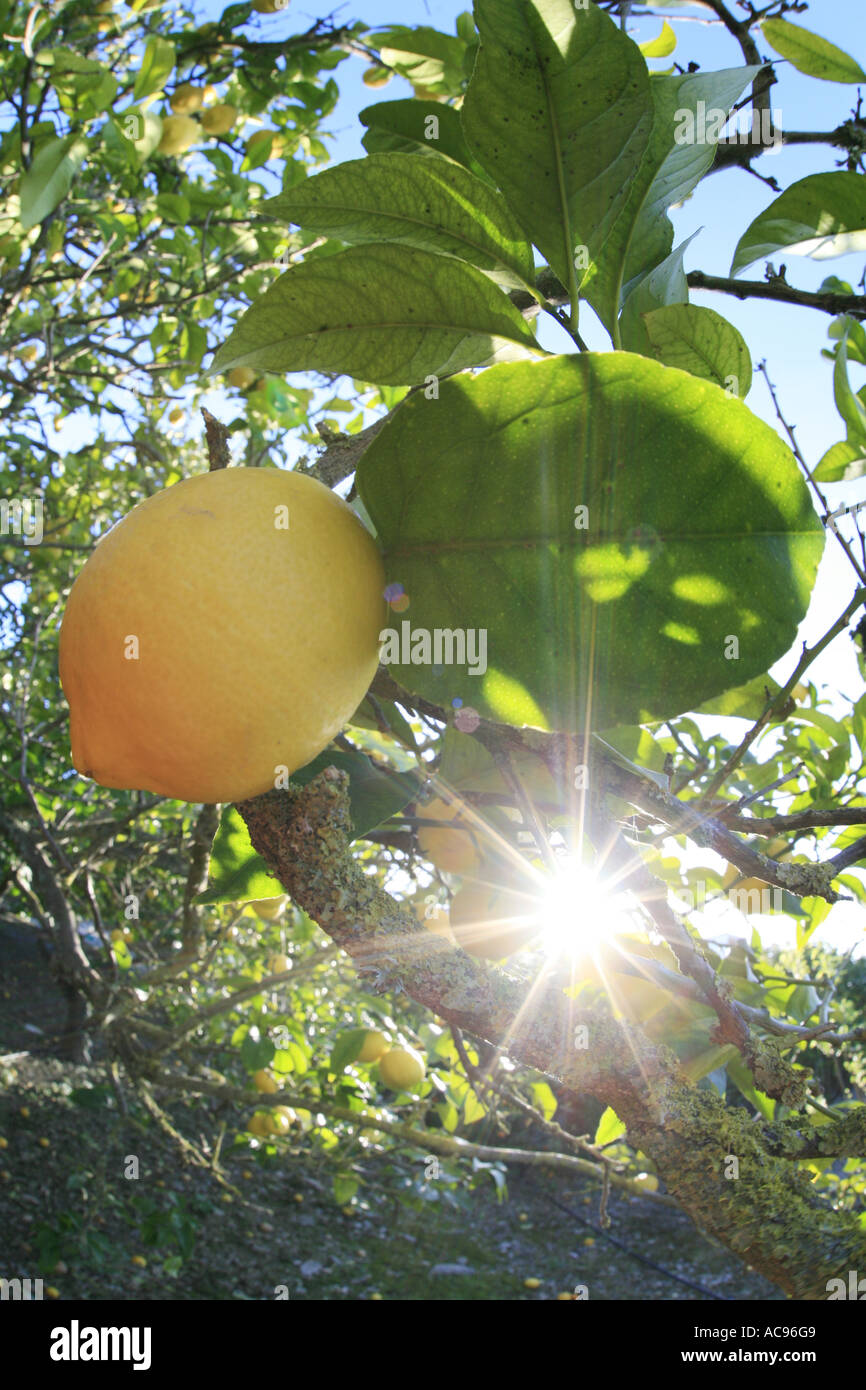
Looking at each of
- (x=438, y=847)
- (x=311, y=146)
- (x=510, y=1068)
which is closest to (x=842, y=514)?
(x=438, y=847)

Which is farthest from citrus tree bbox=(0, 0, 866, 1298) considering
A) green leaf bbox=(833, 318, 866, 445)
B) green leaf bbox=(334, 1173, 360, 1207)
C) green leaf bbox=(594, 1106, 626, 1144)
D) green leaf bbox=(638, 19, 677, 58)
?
green leaf bbox=(334, 1173, 360, 1207)

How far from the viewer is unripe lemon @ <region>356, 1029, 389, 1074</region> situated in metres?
2.27

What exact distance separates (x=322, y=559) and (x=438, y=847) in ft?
1.95

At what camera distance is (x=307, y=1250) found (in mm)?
4324

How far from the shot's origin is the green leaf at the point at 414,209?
56 centimetres

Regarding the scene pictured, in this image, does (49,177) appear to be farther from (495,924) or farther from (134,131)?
(495,924)

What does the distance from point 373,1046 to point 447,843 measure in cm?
142

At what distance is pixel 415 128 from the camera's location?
0.84 metres

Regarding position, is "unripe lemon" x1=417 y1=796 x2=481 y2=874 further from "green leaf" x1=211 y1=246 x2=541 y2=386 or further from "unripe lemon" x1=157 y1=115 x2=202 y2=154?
"unripe lemon" x1=157 y1=115 x2=202 y2=154

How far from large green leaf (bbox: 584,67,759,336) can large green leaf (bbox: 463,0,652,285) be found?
0.06 metres

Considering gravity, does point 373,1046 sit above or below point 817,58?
below

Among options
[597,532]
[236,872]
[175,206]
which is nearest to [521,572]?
[597,532]
